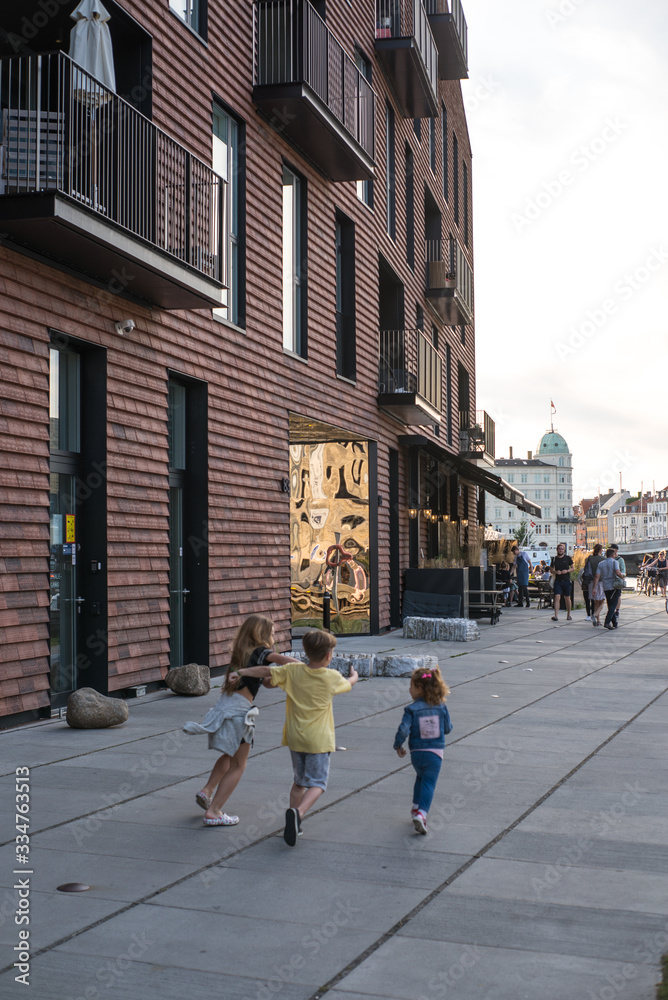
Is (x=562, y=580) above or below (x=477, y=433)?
below

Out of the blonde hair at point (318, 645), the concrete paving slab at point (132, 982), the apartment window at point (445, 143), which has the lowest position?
the concrete paving slab at point (132, 982)

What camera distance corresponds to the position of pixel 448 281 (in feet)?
86.2

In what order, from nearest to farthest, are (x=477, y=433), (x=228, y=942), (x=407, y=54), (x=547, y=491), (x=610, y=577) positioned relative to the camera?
(x=228, y=942) < (x=407, y=54) < (x=610, y=577) < (x=477, y=433) < (x=547, y=491)

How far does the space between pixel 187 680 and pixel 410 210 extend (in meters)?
15.1

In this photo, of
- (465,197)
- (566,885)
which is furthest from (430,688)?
(465,197)

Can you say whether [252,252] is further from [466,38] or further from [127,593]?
[466,38]

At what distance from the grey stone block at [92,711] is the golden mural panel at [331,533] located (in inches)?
379

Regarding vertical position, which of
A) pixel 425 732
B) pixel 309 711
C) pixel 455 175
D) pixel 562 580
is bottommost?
pixel 425 732

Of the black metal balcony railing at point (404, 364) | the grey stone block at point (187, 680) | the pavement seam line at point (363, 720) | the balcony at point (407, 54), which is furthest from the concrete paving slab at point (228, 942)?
the balcony at point (407, 54)

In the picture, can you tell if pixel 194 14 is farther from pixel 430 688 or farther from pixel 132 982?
pixel 132 982

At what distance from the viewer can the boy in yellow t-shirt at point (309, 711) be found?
5.74 meters

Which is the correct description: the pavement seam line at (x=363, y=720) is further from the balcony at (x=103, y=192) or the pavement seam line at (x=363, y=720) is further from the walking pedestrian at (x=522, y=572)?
the walking pedestrian at (x=522, y=572)

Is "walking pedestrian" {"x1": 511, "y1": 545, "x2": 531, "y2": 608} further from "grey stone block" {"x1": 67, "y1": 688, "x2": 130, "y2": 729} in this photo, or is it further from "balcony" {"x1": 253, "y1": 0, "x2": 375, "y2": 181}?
"grey stone block" {"x1": 67, "y1": 688, "x2": 130, "y2": 729}

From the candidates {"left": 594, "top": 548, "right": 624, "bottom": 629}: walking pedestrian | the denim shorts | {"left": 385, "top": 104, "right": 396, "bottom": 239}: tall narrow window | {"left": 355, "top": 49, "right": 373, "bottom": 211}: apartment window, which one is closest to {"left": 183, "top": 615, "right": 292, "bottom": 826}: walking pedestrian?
the denim shorts
